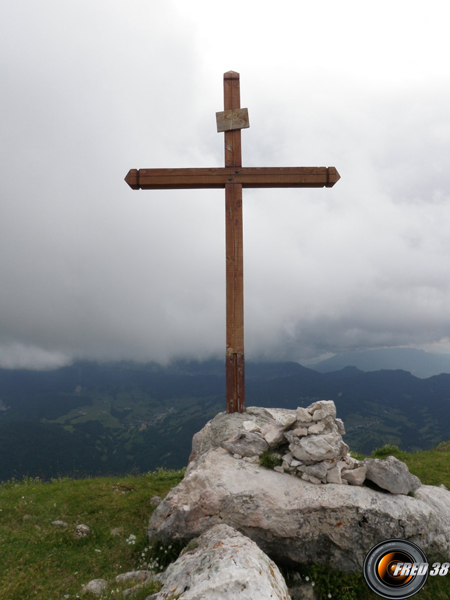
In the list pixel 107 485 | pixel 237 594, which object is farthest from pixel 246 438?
pixel 107 485

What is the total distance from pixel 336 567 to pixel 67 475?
12.5m

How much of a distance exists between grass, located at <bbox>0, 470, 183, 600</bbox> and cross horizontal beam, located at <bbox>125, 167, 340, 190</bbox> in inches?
412

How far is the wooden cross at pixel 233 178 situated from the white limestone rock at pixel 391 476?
14.2 feet

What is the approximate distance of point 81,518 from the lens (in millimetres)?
9312

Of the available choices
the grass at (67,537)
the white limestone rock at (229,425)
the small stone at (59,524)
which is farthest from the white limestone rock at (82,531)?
the white limestone rock at (229,425)

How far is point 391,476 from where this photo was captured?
7.42m

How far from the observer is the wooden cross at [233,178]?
10922 mm

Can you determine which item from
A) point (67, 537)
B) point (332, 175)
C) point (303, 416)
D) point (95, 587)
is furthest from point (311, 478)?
point (332, 175)

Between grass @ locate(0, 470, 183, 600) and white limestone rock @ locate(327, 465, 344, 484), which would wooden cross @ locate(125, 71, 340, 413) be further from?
grass @ locate(0, 470, 183, 600)

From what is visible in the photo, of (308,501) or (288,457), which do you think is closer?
Answer: (308,501)

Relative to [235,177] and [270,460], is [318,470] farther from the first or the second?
[235,177]

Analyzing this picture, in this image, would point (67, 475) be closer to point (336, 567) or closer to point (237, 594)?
point (336, 567)

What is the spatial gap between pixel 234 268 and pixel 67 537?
28.4ft

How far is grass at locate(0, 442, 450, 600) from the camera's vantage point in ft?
20.5
